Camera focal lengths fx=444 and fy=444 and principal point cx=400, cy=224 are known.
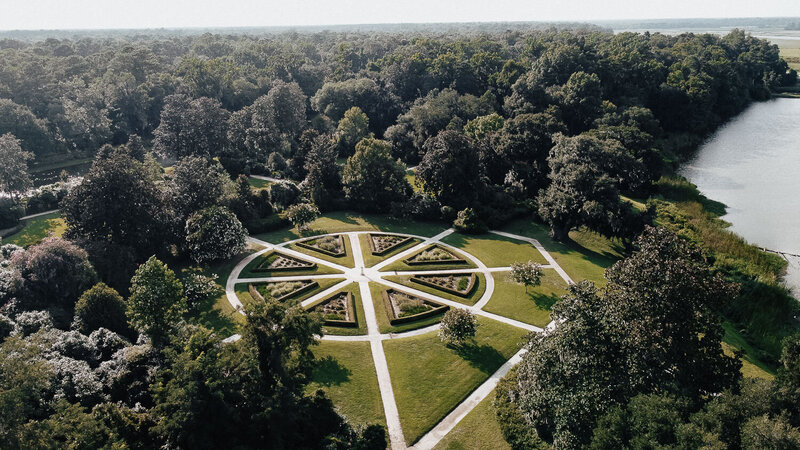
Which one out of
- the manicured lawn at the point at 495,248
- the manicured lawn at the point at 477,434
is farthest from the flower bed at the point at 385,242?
the manicured lawn at the point at 477,434

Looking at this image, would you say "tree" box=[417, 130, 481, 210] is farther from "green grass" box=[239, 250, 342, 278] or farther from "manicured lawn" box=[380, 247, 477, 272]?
"green grass" box=[239, 250, 342, 278]

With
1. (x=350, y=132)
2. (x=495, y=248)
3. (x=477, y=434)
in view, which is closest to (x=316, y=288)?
(x=477, y=434)

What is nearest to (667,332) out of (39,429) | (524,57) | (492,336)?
(492,336)

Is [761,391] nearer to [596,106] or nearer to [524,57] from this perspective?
[596,106]

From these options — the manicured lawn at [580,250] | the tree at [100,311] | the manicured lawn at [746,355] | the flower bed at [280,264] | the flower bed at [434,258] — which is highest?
the tree at [100,311]

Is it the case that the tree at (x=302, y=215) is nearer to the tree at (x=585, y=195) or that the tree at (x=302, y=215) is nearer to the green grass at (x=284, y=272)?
the green grass at (x=284, y=272)

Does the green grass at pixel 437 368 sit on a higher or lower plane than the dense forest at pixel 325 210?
lower

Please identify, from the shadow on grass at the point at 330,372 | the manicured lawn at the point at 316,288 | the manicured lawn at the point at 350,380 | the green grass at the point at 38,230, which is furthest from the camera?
the green grass at the point at 38,230
